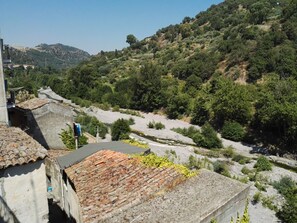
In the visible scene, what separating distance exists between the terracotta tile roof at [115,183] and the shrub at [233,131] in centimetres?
2863

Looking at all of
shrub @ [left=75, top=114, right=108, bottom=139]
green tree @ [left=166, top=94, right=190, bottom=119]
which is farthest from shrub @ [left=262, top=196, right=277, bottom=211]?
green tree @ [left=166, top=94, right=190, bottom=119]

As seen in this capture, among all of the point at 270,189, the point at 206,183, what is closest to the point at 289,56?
the point at 270,189

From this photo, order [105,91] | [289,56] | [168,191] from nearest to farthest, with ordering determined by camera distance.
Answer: [168,191] → [289,56] → [105,91]

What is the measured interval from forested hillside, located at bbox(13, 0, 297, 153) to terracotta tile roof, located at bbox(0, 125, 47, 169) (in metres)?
27.0

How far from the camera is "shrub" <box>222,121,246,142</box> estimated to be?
37.4 m

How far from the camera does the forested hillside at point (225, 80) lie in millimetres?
35938

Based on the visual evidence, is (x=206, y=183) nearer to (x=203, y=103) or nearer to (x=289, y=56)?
(x=203, y=103)

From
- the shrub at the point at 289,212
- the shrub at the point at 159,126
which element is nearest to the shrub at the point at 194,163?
the shrub at the point at 289,212

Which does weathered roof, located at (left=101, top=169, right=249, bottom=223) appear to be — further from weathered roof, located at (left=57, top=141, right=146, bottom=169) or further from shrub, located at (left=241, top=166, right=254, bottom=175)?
shrub, located at (left=241, top=166, right=254, bottom=175)

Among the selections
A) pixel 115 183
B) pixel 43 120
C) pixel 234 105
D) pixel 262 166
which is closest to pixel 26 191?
pixel 115 183

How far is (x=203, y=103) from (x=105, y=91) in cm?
2919

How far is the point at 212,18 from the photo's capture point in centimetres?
9519

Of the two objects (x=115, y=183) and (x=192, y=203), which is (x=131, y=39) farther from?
(x=192, y=203)

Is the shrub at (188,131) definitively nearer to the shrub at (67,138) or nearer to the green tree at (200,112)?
the green tree at (200,112)
